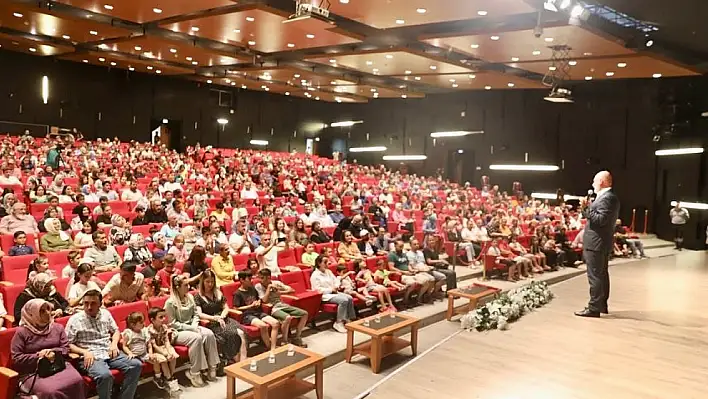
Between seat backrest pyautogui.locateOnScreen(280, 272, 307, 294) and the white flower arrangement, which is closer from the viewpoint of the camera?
the white flower arrangement

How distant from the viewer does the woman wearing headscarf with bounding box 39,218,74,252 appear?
6188 millimetres

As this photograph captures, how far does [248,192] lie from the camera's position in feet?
37.0

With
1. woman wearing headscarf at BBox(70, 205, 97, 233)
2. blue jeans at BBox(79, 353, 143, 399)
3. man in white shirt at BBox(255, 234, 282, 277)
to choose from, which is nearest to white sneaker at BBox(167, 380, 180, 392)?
blue jeans at BBox(79, 353, 143, 399)

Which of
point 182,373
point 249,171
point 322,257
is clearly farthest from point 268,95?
point 182,373

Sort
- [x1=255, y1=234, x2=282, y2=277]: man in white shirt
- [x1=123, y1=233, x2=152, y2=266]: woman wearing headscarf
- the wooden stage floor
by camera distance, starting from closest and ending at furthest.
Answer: the wooden stage floor, [x1=123, y1=233, x2=152, y2=266]: woman wearing headscarf, [x1=255, y1=234, x2=282, y2=277]: man in white shirt

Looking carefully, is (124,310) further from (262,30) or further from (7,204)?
(262,30)

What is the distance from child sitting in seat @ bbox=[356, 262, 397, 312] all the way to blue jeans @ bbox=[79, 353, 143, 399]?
3.19m

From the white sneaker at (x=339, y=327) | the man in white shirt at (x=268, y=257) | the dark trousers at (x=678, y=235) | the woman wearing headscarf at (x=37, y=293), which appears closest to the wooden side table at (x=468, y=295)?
the white sneaker at (x=339, y=327)

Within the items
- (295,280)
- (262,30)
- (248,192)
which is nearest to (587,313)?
(295,280)

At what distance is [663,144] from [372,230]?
9780 mm

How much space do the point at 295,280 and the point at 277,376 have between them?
2175 mm

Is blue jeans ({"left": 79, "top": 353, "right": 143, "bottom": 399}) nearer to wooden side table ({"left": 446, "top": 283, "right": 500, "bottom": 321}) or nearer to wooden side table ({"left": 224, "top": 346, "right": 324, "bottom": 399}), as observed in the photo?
wooden side table ({"left": 224, "top": 346, "right": 324, "bottom": 399})

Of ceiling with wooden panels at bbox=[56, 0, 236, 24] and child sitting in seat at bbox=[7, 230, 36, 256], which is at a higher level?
ceiling with wooden panels at bbox=[56, 0, 236, 24]

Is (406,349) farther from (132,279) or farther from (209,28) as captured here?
(209,28)
